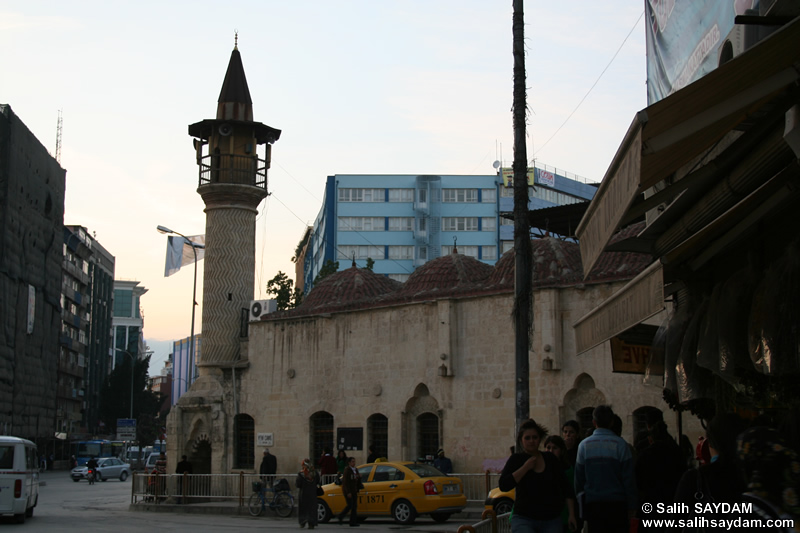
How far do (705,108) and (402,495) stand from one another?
1300cm

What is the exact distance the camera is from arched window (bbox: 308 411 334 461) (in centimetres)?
2517

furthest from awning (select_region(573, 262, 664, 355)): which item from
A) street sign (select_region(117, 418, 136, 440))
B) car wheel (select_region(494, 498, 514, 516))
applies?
street sign (select_region(117, 418, 136, 440))

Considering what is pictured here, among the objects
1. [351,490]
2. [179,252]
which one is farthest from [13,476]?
[179,252]

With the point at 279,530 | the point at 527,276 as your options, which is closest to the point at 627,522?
the point at 527,276

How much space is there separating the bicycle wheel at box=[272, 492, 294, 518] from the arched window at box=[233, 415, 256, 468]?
6.38 metres

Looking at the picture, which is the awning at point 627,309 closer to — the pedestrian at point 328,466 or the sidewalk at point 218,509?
the sidewalk at point 218,509

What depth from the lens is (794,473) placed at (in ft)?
11.9

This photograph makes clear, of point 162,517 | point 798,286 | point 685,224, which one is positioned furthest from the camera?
point 162,517

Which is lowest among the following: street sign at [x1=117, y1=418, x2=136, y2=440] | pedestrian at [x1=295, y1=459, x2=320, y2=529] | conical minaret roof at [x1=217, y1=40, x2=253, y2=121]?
pedestrian at [x1=295, y1=459, x2=320, y2=529]

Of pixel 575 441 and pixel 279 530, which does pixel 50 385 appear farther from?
pixel 575 441

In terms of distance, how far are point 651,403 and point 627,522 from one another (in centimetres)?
1289

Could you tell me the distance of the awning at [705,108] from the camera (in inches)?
201

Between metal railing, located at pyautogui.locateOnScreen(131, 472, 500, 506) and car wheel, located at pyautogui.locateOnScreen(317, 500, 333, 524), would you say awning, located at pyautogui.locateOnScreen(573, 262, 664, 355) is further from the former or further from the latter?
metal railing, located at pyautogui.locateOnScreen(131, 472, 500, 506)

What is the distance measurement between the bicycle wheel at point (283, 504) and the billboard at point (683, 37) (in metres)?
12.2
